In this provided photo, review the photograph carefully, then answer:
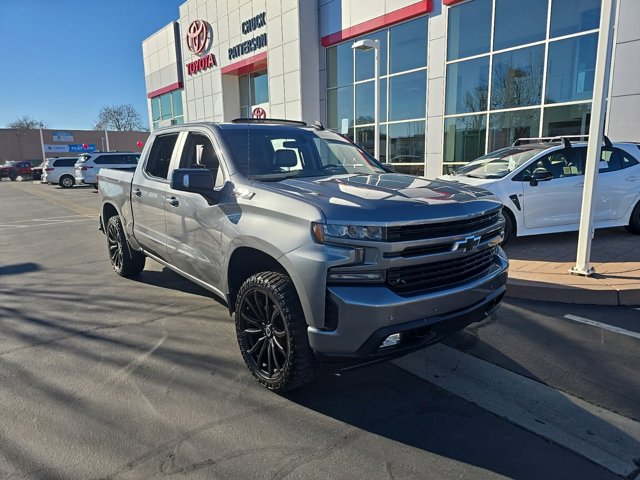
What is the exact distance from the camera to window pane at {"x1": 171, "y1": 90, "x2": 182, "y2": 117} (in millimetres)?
29203

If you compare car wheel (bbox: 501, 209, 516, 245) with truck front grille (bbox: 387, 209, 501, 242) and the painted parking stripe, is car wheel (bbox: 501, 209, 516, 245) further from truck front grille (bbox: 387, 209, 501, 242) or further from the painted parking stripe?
truck front grille (bbox: 387, 209, 501, 242)

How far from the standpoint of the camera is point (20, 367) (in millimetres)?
3590

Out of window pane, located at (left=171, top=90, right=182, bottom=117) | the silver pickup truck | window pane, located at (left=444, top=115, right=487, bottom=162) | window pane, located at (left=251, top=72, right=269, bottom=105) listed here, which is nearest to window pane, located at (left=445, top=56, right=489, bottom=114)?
window pane, located at (left=444, top=115, right=487, bottom=162)

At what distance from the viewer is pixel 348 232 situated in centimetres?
259

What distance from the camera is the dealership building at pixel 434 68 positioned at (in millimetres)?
10602

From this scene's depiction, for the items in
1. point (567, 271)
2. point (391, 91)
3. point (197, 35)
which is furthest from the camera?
point (197, 35)

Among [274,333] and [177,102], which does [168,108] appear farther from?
[274,333]

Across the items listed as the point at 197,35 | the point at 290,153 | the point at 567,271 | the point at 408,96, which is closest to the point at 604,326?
the point at 567,271

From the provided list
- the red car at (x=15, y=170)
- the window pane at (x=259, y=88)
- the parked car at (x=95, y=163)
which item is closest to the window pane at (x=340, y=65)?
the window pane at (x=259, y=88)

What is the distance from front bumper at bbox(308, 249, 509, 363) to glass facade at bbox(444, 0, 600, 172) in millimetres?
10138

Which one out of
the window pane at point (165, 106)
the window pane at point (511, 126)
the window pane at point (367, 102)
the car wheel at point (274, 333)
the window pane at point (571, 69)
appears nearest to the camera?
the car wheel at point (274, 333)

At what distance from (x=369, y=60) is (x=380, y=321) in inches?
595

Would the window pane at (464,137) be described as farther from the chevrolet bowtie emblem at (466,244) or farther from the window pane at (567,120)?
the chevrolet bowtie emblem at (466,244)

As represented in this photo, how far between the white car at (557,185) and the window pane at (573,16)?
4596 millimetres
